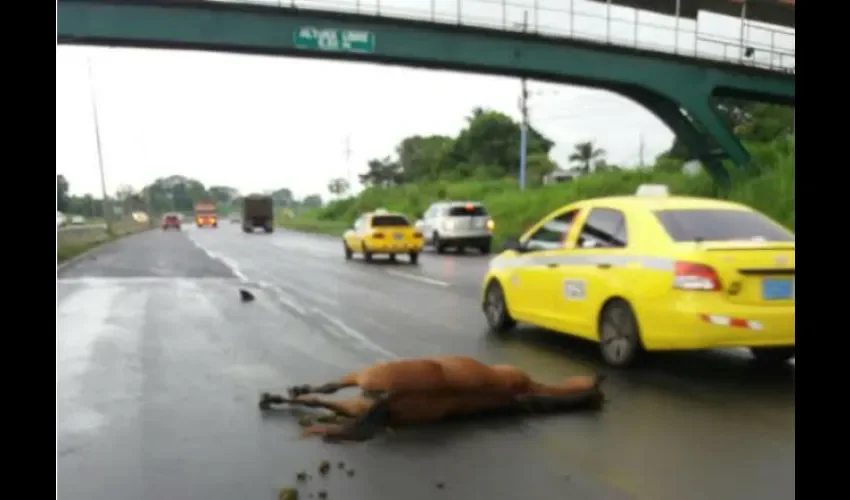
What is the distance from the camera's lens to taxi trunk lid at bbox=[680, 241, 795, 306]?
6.36 meters

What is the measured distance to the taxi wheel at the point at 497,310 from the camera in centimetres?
912

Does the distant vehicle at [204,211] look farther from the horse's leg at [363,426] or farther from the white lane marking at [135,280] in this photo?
the horse's leg at [363,426]

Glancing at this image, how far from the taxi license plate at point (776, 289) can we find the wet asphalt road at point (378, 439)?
0.72 meters

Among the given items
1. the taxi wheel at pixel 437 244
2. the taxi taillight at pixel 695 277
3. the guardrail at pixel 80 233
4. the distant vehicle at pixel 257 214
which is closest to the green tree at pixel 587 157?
the taxi taillight at pixel 695 277

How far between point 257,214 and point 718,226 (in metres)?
45.0

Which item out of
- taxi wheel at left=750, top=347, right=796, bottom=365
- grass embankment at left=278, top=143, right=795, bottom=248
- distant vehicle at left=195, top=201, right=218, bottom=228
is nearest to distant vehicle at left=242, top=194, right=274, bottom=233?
distant vehicle at left=195, top=201, right=218, bottom=228

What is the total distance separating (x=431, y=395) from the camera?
537 cm

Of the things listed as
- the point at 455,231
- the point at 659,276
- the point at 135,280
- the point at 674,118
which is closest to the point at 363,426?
the point at 659,276

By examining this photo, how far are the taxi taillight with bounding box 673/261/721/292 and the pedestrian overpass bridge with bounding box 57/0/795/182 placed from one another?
120 inches

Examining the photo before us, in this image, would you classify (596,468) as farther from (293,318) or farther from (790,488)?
(293,318)

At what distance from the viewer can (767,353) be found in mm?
7477

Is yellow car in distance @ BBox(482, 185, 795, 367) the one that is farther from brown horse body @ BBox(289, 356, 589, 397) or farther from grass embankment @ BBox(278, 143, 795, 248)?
brown horse body @ BBox(289, 356, 589, 397)
